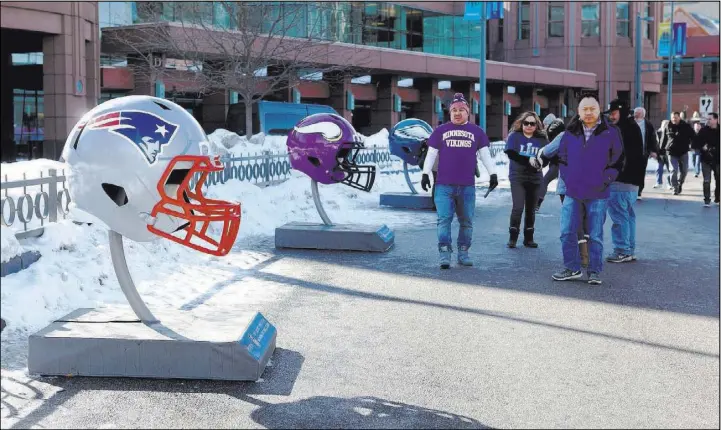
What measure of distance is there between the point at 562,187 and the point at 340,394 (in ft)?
18.3

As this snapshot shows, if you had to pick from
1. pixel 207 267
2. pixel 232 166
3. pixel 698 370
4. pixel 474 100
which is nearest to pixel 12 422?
pixel 698 370

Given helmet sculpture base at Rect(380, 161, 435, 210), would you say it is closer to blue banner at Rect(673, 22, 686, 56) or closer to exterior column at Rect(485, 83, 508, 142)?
exterior column at Rect(485, 83, 508, 142)

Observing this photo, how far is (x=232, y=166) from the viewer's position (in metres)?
16.8

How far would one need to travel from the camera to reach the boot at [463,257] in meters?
10.5

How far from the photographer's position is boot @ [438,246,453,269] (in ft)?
33.8

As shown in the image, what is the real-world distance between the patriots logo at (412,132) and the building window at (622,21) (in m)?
54.4

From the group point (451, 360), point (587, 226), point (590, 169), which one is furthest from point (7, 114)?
point (451, 360)

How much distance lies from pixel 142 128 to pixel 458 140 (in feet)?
17.7

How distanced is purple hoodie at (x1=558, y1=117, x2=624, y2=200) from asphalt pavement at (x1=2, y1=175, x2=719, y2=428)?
3.36 feet

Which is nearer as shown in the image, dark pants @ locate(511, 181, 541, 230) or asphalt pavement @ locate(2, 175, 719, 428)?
asphalt pavement @ locate(2, 175, 719, 428)

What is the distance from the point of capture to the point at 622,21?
68.5 metres

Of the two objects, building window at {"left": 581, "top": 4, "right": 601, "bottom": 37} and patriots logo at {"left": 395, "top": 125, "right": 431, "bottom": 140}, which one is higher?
building window at {"left": 581, "top": 4, "right": 601, "bottom": 37}

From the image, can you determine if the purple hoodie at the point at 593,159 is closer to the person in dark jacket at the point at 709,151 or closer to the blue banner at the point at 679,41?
the person in dark jacket at the point at 709,151

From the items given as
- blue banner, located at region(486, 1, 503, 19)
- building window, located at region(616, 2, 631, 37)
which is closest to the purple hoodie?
blue banner, located at region(486, 1, 503, 19)
